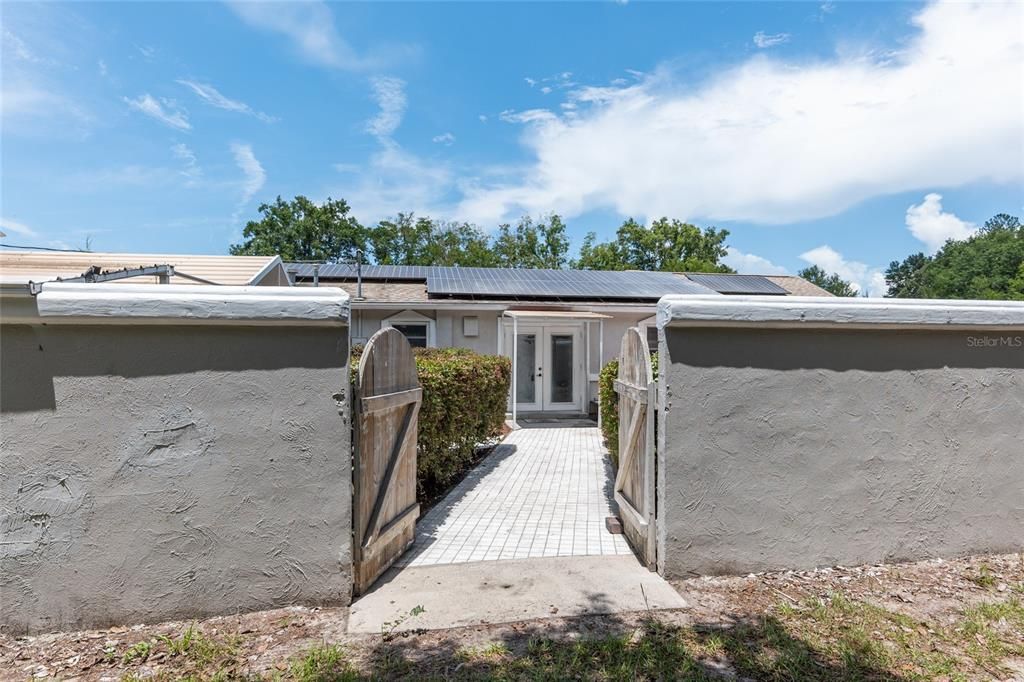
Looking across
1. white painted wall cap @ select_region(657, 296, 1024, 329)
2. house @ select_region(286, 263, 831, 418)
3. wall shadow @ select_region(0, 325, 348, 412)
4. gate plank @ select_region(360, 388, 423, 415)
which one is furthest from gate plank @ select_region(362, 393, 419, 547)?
house @ select_region(286, 263, 831, 418)

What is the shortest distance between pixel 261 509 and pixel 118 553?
0.94 meters

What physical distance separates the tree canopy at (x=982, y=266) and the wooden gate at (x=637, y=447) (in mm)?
A: 50564

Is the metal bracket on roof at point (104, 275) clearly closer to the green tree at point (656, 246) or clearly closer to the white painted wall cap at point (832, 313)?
the white painted wall cap at point (832, 313)

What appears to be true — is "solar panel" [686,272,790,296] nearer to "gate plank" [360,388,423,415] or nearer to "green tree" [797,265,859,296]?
"gate plank" [360,388,423,415]

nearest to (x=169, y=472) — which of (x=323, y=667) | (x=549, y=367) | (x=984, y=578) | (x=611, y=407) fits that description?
(x=323, y=667)

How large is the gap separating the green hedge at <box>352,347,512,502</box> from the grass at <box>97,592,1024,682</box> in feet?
8.38

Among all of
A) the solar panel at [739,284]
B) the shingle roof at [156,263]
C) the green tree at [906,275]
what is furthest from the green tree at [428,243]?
the green tree at [906,275]

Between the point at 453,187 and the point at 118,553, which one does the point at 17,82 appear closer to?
the point at 118,553

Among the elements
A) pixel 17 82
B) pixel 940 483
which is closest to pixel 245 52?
pixel 17 82

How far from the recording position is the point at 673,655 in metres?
2.98

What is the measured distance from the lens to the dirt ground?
114 inches

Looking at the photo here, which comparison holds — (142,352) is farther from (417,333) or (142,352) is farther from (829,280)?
(829,280)

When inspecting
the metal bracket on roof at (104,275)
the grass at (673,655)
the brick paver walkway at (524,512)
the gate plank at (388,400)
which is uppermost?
the metal bracket on roof at (104,275)

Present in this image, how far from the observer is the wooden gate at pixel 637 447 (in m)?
4.03
